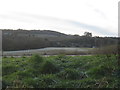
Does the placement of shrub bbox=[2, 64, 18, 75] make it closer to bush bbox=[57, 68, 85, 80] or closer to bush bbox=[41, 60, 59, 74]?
bush bbox=[41, 60, 59, 74]

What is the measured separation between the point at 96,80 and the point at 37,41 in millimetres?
40223

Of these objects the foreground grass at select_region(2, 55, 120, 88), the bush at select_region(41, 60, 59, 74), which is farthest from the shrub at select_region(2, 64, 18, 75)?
the bush at select_region(41, 60, 59, 74)

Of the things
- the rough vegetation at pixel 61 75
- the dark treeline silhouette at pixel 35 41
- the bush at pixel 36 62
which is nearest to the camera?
the rough vegetation at pixel 61 75

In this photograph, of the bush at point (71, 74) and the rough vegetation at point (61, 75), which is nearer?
the rough vegetation at point (61, 75)

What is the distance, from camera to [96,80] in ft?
29.0

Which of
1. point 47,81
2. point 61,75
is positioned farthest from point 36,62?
point 47,81

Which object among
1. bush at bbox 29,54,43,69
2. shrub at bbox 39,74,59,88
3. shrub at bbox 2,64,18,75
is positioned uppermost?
bush at bbox 29,54,43,69

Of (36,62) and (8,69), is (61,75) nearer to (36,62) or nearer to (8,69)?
(36,62)

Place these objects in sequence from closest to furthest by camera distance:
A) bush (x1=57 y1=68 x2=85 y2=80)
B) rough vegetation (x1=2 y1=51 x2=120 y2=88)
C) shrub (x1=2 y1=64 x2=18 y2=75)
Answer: rough vegetation (x1=2 y1=51 x2=120 y2=88) < bush (x1=57 y1=68 x2=85 y2=80) < shrub (x1=2 y1=64 x2=18 y2=75)

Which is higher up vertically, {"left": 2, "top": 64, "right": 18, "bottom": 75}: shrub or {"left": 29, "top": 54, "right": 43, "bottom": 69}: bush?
{"left": 29, "top": 54, "right": 43, "bottom": 69}: bush

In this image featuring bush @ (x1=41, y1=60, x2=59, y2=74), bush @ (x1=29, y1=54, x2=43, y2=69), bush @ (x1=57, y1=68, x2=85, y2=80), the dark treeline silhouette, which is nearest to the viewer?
bush @ (x1=57, y1=68, x2=85, y2=80)

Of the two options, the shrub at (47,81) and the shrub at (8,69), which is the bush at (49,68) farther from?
the shrub at (8,69)

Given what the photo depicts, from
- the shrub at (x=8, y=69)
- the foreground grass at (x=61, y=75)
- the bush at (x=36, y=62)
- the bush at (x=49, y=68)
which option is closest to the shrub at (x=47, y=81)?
the foreground grass at (x=61, y=75)

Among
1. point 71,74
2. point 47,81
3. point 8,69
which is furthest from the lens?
point 8,69
